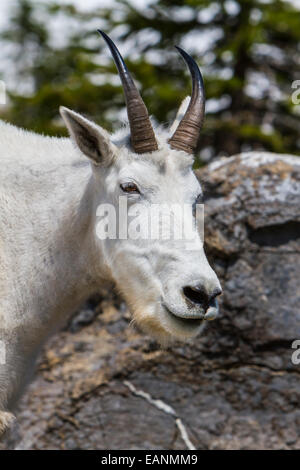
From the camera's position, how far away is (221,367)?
22.0ft

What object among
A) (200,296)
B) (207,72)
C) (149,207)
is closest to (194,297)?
(200,296)

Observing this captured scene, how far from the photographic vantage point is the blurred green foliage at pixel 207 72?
12.5 m

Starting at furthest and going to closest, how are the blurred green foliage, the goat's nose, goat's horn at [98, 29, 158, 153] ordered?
the blurred green foliage < goat's horn at [98, 29, 158, 153] < the goat's nose

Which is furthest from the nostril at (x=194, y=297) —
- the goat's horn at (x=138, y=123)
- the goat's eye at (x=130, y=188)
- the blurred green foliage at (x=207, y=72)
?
the blurred green foliage at (x=207, y=72)

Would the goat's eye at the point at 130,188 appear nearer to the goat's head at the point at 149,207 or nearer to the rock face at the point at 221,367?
the goat's head at the point at 149,207

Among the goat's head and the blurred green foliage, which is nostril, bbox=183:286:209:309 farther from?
the blurred green foliage

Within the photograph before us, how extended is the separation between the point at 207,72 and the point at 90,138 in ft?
30.1

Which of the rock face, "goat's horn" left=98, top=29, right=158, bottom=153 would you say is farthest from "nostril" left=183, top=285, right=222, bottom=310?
the rock face

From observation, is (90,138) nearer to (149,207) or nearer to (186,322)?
(149,207)

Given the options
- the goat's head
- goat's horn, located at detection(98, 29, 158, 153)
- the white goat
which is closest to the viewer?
the goat's head

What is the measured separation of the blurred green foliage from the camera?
1252cm
